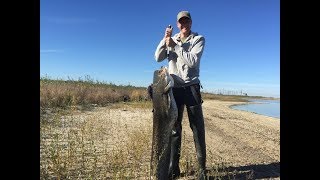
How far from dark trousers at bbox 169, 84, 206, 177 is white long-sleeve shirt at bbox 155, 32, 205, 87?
0.11m

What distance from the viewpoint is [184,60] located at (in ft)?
18.1

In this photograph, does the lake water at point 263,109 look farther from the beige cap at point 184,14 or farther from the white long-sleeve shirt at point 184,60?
the beige cap at point 184,14

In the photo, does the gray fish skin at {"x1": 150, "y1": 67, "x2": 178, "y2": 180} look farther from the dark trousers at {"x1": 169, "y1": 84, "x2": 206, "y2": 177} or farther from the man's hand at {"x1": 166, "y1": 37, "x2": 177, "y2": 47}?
the dark trousers at {"x1": 169, "y1": 84, "x2": 206, "y2": 177}

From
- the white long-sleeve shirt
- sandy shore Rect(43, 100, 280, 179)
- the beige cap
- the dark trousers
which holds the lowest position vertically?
sandy shore Rect(43, 100, 280, 179)

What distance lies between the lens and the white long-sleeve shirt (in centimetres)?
558

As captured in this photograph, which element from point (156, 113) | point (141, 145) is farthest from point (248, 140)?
point (156, 113)

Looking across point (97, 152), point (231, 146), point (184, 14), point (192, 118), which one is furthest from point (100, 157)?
point (231, 146)

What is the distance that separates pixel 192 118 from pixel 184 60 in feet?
2.81

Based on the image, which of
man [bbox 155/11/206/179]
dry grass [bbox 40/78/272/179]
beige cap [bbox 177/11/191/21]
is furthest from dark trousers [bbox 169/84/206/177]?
beige cap [bbox 177/11/191/21]

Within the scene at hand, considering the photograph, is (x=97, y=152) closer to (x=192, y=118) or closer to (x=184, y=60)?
(x=192, y=118)

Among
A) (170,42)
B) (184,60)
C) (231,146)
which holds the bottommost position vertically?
(231,146)

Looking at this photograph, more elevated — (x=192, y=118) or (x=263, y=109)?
(x=192, y=118)
